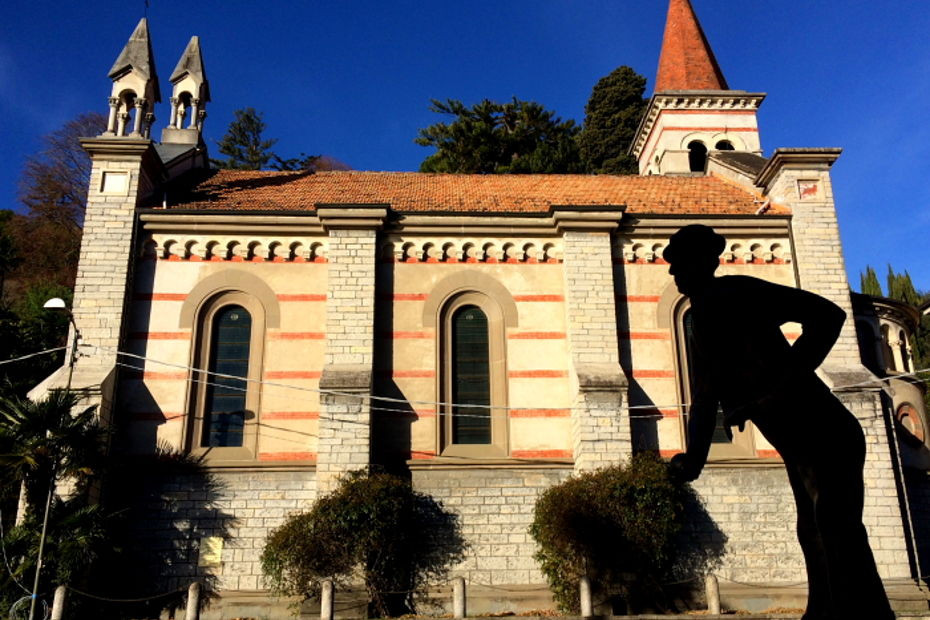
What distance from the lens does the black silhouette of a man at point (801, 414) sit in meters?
4.44

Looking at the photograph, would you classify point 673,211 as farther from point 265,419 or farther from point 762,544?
point 265,419

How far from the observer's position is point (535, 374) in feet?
55.3

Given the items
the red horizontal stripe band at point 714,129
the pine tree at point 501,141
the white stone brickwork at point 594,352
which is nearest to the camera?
the white stone brickwork at point 594,352

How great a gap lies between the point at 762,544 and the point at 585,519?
165 inches

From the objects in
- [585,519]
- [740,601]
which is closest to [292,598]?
[585,519]

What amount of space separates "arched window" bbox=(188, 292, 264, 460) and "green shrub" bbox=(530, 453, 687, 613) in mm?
6695

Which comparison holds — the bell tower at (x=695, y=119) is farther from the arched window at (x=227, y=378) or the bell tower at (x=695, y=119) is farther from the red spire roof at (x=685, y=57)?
the arched window at (x=227, y=378)

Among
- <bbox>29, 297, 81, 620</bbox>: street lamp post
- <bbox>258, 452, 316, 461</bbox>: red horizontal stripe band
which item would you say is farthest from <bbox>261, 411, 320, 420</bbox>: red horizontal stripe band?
<bbox>29, 297, 81, 620</bbox>: street lamp post

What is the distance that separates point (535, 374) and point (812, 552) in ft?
40.2

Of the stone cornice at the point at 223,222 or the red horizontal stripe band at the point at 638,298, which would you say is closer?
the stone cornice at the point at 223,222

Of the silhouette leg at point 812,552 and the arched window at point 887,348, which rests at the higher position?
the arched window at point 887,348

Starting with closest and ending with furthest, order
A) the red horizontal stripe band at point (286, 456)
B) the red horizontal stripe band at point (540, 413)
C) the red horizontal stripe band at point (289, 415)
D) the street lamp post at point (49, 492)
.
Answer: the street lamp post at point (49, 492), the red horizontal stripe band at point (286, 456), the red horizontal stripe band at point (289, 415), the red horizontal stripe band at point (540, 413)

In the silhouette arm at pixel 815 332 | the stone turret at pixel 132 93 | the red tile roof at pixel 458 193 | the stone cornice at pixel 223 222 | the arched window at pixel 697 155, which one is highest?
the arched window at pixel 697 155

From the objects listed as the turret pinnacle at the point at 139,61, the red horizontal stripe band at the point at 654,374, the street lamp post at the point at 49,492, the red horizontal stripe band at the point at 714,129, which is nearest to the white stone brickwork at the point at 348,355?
the street lamp post at the point at 49,492
